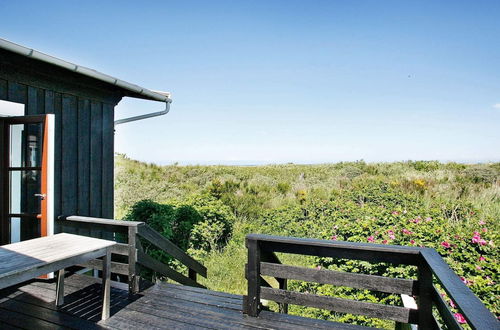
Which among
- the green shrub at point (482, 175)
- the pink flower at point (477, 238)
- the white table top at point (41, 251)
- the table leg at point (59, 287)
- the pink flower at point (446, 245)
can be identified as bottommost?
the table leg at point (59, 287)

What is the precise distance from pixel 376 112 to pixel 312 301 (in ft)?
58.8

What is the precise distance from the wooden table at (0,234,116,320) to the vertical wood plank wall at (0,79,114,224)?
130cm

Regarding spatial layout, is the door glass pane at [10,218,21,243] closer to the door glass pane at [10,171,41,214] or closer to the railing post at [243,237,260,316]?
the door glass pane at [10,171,41,214]

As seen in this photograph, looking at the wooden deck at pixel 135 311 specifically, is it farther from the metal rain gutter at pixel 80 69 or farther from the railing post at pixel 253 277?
the metal rain gutter at pixel 80 69

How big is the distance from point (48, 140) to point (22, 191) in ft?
2.62

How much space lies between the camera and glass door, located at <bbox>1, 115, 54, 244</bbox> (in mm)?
2906

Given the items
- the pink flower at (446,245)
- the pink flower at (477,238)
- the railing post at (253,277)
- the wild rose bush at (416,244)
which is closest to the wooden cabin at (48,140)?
the railing post at (253,277)

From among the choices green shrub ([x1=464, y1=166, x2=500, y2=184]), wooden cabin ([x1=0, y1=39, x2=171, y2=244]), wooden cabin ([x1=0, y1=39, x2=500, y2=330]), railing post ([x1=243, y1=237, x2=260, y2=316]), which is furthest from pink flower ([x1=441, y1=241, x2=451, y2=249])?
green shrub ([x1=464, y1=166, x2=500, y2=184])

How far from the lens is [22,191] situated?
3.21 meters

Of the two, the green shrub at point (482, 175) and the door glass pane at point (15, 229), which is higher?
the green shrub at point (482, 175)

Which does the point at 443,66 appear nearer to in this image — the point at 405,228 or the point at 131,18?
the point at 405,228

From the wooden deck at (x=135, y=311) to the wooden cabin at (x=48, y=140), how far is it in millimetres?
637

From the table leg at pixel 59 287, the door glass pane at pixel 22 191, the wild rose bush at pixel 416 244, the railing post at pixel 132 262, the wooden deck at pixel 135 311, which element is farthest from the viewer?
the door glass pane at pixel 22 191

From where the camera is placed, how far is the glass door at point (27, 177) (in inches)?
114
